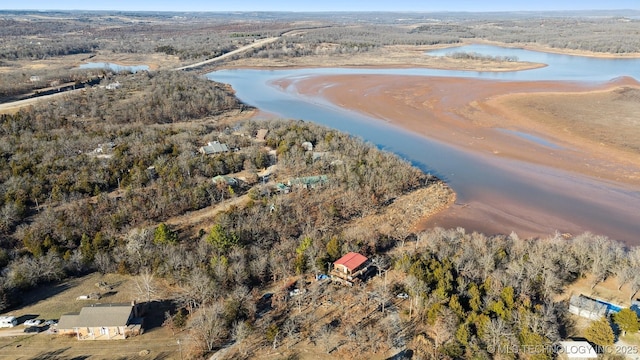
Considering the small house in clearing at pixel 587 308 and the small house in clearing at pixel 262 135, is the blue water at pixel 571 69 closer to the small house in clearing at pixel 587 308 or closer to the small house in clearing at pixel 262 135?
the small house in clearing at pixel 262 135

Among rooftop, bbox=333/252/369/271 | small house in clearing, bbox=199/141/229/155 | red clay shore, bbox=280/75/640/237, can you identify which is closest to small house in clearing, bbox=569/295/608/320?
red clay shore, bbox=280/75/640/237

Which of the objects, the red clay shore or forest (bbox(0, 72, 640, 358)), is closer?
forest (bbox(0, 72, 640, 358))

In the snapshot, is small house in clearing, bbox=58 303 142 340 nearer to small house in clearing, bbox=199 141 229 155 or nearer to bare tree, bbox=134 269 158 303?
bare tree, bbox=134 269 158 303

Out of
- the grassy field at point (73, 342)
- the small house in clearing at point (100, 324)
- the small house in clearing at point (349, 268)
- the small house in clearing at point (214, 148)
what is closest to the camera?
the grassy field at point (73, 342)

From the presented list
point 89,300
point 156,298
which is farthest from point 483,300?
point 89,300

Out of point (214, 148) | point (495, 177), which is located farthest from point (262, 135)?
point (495, 177)

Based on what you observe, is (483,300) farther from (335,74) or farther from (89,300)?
(335,74)

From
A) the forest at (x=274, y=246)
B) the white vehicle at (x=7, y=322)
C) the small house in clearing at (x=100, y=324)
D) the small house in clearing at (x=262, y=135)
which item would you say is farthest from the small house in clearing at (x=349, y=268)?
the small house in clearing at (x=262, y=135)

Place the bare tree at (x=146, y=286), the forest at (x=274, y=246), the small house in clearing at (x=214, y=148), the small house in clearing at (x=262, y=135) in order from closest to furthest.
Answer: the forest at (x=274, y=246)
the bare tree at (x=146, y=286)
the small house in clearing at (x=214, y=148)
the small house in clearing at (x=262, y=135)
